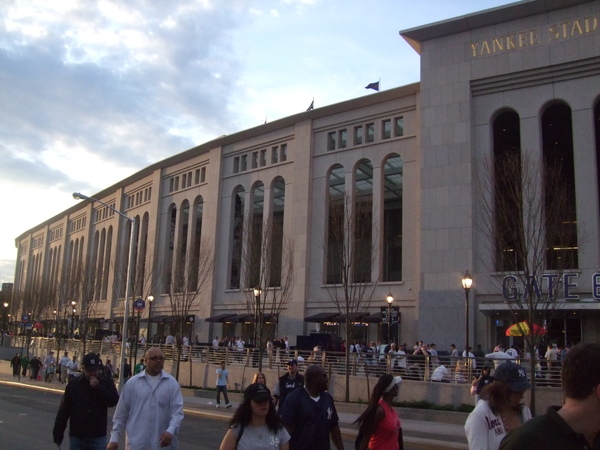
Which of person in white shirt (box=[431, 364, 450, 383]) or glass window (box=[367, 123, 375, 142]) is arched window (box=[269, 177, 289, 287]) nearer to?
glass window (box=[367, 123, 375, 142])

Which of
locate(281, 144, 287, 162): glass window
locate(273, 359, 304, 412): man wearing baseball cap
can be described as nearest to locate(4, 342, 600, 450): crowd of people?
locate(273, 359, 304, 412): man wearing baseball cap

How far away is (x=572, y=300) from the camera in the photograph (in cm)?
2891

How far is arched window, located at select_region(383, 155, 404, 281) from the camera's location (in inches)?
1565

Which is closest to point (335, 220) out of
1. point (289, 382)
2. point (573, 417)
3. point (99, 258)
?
point (289, 382)

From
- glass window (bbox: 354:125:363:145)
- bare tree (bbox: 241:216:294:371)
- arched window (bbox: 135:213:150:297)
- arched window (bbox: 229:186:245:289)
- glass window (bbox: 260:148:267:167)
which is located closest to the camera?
bare tree (bbox: 241:216:294:371)

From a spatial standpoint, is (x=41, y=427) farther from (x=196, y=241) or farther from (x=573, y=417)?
(x=196, y=241)

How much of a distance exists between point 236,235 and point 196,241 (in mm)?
5227

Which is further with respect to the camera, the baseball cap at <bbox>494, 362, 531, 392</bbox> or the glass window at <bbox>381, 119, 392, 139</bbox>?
the glass window at <bbox>381, 119, 392, 139</bbox>

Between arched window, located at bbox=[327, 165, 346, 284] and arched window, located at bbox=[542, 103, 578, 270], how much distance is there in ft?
30.4

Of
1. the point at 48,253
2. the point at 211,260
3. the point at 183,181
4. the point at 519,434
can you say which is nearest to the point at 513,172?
the point at 519,434

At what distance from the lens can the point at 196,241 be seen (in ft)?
167

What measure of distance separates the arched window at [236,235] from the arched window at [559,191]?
21974 millimetres

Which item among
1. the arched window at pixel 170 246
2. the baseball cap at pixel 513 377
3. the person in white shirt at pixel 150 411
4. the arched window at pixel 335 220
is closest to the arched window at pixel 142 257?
the arched window at pixel 170 246

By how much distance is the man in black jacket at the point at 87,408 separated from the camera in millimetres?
7715
